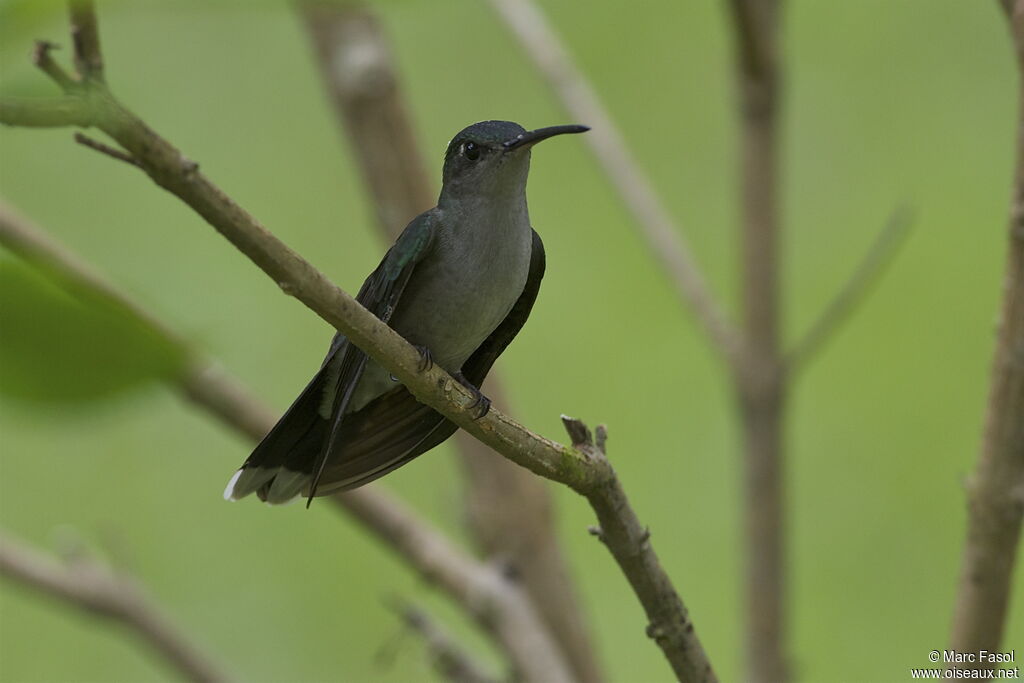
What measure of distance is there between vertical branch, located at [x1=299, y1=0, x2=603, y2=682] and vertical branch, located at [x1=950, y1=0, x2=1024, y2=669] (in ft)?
5.72

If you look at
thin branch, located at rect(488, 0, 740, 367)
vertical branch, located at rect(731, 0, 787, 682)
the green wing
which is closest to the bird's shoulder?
the green wing

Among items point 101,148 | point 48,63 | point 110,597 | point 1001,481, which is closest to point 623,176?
point 1001,481

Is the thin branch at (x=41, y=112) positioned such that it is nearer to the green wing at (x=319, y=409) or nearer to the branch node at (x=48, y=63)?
the branch node at (x=48, y=63)

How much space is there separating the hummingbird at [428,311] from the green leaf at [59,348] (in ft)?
5.93

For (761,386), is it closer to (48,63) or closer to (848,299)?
(848,299)

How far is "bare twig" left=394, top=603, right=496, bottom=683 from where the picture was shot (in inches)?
142

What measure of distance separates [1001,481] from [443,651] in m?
1.72

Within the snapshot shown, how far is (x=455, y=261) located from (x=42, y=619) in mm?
6088

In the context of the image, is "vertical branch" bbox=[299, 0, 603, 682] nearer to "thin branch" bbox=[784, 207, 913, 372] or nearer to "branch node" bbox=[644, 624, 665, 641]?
"thin branch" bbox=[784, 207, 913, 372]

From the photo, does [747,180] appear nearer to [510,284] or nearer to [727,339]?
[727,339]

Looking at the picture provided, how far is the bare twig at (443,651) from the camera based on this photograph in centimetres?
360

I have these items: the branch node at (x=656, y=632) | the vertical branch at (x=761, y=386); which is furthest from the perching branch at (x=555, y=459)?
the vertical branch at (x=761, y=386)

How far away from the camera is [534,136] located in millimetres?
2998

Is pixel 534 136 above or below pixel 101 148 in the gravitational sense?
above
